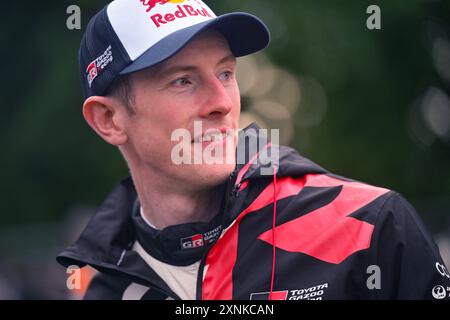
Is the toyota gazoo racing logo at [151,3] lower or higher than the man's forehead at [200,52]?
higher

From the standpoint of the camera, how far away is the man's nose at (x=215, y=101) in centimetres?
284

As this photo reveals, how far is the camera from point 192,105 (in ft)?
9.39

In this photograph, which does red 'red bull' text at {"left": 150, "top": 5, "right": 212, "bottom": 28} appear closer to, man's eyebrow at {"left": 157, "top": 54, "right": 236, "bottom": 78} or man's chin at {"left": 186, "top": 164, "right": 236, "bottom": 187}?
man's eyebrow at {"left": 157, "top": 54, "right": 236, "bottom": 78}

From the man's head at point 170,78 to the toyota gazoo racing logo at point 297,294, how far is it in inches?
18.6

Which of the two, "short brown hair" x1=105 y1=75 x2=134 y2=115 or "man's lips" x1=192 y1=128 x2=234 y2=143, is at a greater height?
"short brown hair" x1=105 y1=75 x2=134 y2=115

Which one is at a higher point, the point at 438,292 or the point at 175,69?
the point at 175,69

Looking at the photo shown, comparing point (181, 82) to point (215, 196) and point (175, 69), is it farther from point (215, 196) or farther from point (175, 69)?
point (215, 196)

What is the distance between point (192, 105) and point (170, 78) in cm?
14

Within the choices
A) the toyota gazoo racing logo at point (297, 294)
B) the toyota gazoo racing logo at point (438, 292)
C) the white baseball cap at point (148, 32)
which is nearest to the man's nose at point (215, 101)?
the white baseball cap at point (148, 32)

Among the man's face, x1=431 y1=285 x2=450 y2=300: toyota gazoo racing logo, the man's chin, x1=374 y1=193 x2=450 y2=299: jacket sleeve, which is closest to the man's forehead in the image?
the man's face


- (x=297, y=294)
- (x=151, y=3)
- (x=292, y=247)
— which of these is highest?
(x=151, y=3)

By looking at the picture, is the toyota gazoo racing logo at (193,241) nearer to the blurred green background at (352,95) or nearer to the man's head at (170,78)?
the man's head at (170,78)

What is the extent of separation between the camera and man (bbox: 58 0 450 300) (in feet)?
8.63

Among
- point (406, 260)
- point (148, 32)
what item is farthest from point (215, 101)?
point (406, 260)
